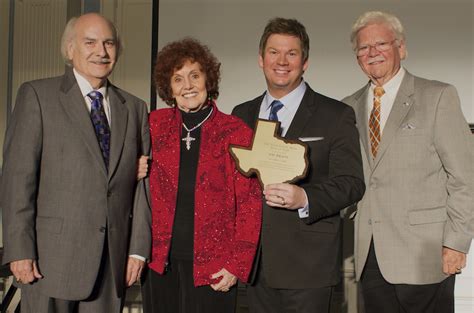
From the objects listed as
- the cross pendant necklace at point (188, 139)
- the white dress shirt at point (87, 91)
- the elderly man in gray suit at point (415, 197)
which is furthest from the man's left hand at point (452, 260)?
the white dress shirt at point (87, 91)

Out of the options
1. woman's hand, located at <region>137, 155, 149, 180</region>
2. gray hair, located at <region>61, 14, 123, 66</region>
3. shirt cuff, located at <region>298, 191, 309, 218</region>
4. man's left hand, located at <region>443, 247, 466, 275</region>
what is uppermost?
gray hair, located at <region>61, 14, 123, 66</region>

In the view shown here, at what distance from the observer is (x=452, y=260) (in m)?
2.44

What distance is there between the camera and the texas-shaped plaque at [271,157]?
2.25 metres

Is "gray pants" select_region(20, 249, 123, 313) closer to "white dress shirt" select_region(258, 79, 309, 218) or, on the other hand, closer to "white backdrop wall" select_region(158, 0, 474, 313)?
"white dress shirt" select_region(258, 79, 309, 218)

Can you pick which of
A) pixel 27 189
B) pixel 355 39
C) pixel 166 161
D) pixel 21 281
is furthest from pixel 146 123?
pixel 355 39

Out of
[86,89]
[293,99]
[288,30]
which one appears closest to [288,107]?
[293,99]

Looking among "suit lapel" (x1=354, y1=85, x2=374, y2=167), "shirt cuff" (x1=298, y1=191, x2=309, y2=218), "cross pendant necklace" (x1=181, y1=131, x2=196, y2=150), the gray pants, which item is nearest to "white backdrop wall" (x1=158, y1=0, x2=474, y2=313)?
"suit lapel" (x1=354, y1=85, x2=374, y2=167)

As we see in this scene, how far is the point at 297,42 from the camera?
98.7 inches

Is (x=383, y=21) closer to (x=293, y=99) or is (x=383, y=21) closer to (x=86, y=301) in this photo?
(x=293, y=99)

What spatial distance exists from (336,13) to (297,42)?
231 centimetres

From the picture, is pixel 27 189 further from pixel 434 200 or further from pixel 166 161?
pixel 434 200

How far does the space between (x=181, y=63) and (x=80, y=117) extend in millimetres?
495

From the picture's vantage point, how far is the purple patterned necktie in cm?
225

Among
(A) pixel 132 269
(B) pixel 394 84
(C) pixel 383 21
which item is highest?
(C) pixel 383 21
